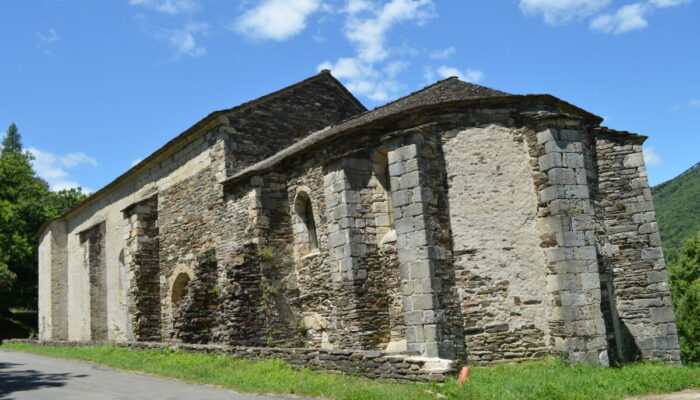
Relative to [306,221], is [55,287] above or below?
below

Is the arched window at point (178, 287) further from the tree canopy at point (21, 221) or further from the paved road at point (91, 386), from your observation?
the tree canopy at point (21, 221)

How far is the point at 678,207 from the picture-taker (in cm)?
5653

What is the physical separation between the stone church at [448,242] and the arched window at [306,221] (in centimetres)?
4

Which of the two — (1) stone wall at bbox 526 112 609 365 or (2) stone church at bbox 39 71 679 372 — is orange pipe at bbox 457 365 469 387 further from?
(1) stone wall at bbox 526 112 609 365

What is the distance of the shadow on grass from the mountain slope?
46120 mm

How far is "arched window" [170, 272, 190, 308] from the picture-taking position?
62.2ft

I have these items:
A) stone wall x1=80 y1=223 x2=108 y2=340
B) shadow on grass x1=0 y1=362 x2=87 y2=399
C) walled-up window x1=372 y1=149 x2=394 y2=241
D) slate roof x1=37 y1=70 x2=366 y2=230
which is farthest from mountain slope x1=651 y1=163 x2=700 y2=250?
shadow on grass x1=0 y1=362 x2=87 y2=399

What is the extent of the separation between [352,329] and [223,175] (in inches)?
275

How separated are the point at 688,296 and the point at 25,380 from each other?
2737 centimetres

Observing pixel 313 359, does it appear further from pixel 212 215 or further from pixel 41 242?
pixel 41 242

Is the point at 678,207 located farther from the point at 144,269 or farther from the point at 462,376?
the point at 462,376

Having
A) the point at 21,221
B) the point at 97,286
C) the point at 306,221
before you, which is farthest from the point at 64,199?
the point at 306,221

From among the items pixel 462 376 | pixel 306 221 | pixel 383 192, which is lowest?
pixel 462 376

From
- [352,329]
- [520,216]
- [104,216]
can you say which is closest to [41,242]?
[104,216]
